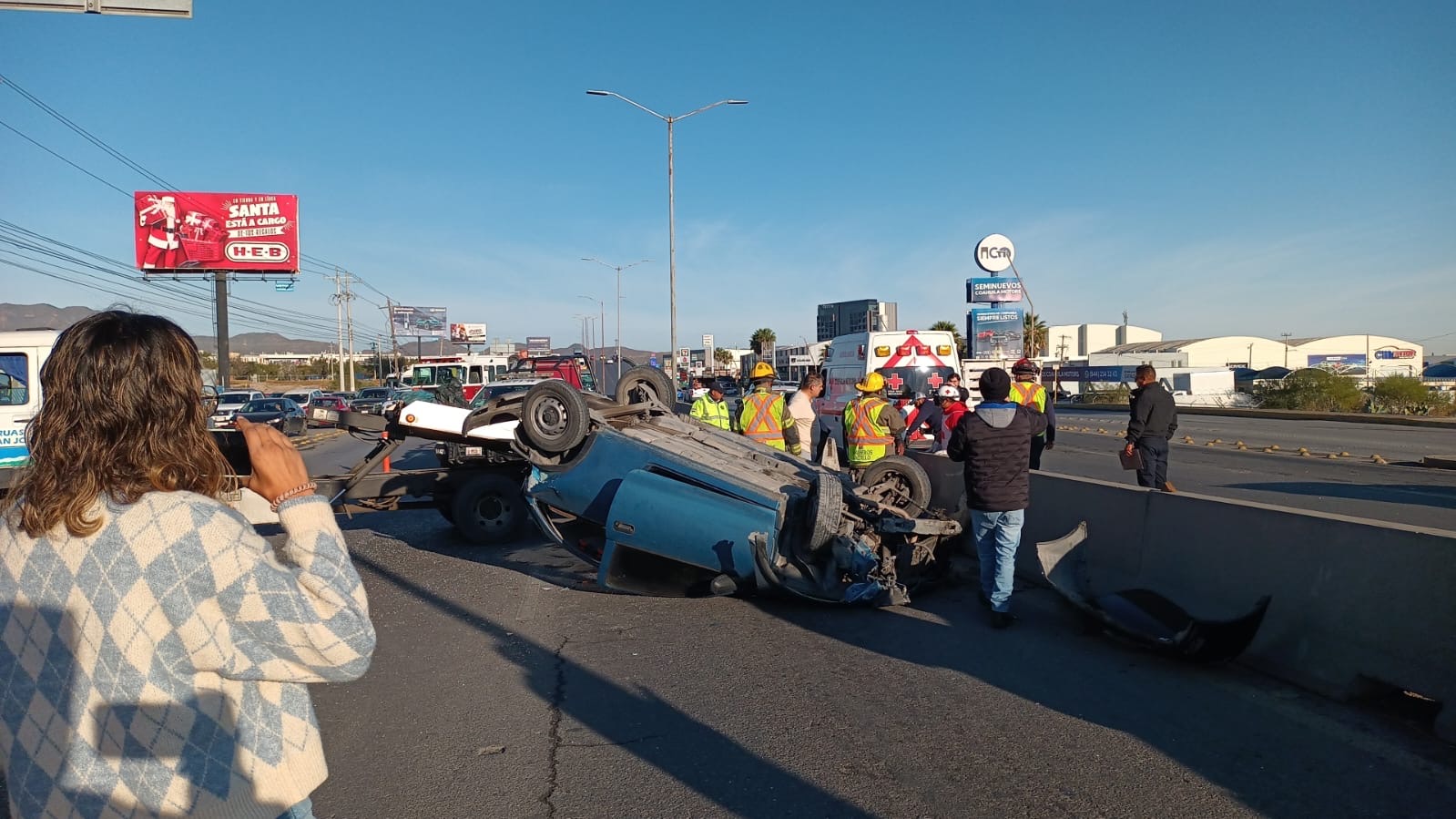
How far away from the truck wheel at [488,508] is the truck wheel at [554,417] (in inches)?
99.8

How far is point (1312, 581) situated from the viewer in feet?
17.2

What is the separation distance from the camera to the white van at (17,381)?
10.5m

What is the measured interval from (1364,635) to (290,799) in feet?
17.2

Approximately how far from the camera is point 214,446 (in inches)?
70.1

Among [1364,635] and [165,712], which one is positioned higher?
[165,712]

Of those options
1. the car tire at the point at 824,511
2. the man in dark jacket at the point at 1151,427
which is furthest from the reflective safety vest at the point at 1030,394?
the car tire at the point at 824,511

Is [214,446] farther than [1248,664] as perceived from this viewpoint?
No

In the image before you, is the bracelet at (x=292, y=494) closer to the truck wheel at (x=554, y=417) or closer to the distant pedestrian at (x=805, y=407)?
the truck wheel at (x=554, y=417)

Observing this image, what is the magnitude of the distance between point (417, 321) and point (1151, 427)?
103m

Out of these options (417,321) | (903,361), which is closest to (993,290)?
(903,361)

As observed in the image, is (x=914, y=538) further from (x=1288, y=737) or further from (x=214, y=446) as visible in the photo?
(x=214, y=446)

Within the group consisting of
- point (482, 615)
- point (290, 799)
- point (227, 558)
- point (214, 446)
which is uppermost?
point (214, 446)

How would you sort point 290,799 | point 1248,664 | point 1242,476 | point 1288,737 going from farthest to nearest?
1. point 1242,476
2. point 1248,664
3. point 1288,737
4. point 290,799

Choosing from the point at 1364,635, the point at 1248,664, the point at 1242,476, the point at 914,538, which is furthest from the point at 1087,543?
the point at 1242,476
